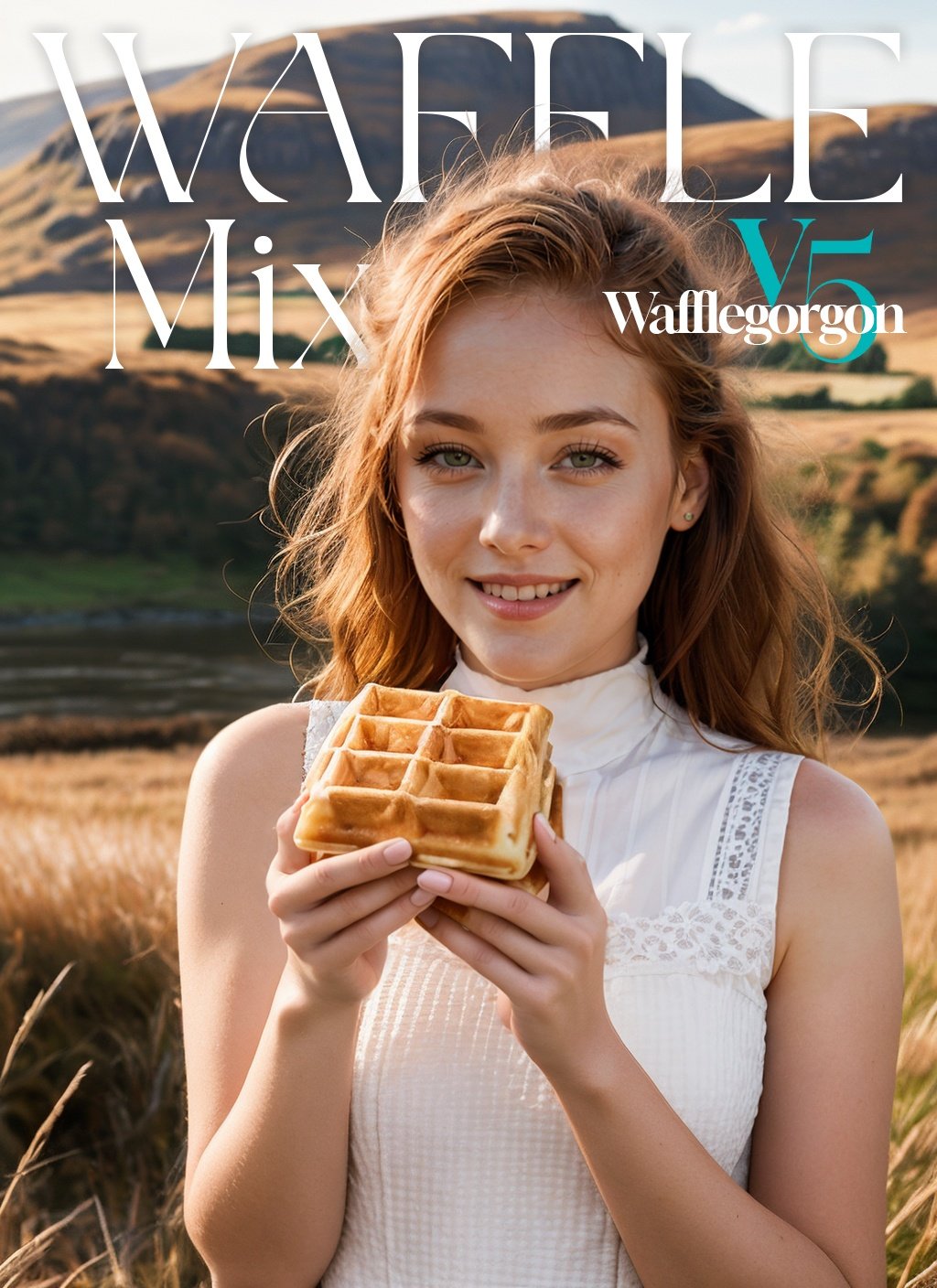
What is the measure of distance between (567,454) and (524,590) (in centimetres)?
24

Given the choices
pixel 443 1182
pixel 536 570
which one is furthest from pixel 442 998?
pixel 536 570

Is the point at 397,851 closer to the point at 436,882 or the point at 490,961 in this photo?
the point at 436,882

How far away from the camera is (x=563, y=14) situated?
17.7 ft

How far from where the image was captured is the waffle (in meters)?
1.82

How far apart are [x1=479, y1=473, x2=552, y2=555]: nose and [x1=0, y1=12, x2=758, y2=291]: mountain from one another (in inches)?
130

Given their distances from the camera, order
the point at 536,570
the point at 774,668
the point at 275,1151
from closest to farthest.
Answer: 1. the point at 275,1151
2. the point at 536,570
3. the point at 774,668

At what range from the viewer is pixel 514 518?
2.24 m

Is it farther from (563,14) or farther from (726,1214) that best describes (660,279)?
(563,14)

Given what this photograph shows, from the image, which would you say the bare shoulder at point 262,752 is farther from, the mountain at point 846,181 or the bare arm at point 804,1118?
the mountain at point 846,181

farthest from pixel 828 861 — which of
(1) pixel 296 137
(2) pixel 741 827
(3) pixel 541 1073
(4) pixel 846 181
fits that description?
(1) pixel 296 137

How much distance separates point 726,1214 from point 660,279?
159cm

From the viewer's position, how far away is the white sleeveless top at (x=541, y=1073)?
219 cm

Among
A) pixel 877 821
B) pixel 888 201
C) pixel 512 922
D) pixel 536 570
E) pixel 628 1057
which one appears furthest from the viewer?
pixel 888 201

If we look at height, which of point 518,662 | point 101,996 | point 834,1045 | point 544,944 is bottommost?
point 101,996
